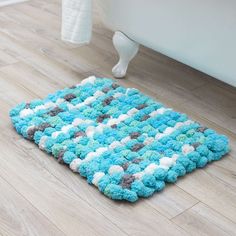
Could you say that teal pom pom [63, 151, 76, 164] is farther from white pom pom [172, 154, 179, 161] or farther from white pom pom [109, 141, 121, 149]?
white pom pom [172, 154, 179, 161]

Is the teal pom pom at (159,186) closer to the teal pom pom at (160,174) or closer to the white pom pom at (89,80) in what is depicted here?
the teal pom pom at (160,174)

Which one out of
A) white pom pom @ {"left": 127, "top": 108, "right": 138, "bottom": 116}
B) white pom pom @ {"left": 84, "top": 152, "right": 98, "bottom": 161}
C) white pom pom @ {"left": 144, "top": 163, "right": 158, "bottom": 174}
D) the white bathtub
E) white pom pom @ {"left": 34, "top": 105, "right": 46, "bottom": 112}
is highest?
the white bathtub

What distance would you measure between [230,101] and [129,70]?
482 mm

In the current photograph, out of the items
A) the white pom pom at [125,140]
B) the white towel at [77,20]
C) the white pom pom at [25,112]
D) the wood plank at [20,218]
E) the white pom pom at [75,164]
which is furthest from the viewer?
the white towel at [77,20]

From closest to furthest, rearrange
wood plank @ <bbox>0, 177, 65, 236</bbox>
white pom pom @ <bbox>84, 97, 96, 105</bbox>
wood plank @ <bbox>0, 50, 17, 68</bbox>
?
wood plank @ <bbox>0, 177, 65, 236</bbox>
white pom pom @ <bbox>84, 97, 96, 105</bbox>
wood plank @ <bbox>0, 50, 17, 68</bbox>

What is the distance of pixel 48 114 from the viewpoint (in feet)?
5.65

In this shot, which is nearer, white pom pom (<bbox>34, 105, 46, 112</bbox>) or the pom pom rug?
the pom pom rug

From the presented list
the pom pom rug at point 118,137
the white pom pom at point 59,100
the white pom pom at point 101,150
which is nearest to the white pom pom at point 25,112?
the pom pom rug at point 118,137

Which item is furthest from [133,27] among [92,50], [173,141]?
[173,141]

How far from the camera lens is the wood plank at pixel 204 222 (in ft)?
4.24

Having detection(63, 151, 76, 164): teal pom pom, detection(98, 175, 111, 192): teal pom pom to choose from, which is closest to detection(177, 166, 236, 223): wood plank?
detection(98, 175, 111, 192): teal pom pom

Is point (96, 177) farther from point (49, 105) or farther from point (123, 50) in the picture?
point (123, 50)

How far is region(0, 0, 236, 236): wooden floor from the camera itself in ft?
4.26

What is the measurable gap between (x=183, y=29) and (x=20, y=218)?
3.01 feet
